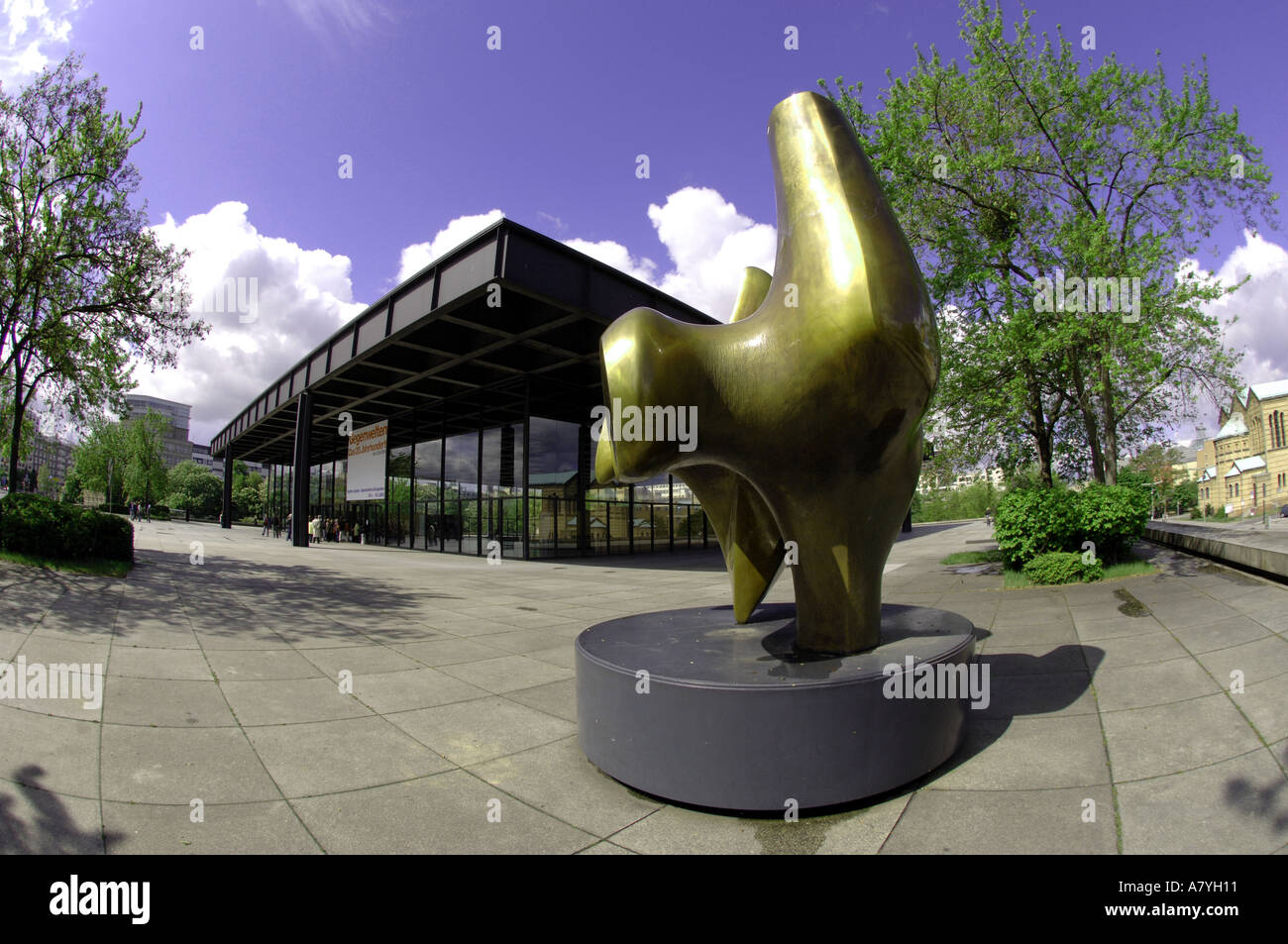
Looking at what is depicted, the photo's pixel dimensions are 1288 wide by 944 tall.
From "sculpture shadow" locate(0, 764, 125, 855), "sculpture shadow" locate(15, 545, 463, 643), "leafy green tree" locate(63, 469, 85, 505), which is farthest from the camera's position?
"leafy green tree" locate(63, 469, 85, 505)

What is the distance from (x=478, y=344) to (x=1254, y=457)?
10579 centimetres

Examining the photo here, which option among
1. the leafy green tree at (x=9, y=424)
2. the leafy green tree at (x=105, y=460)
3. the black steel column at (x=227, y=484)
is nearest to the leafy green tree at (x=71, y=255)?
the leafy green tree at (x=9, y=424)

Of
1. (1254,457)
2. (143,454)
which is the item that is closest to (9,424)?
(143,454)

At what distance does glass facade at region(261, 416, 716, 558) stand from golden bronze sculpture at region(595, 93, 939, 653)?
52.8 feet

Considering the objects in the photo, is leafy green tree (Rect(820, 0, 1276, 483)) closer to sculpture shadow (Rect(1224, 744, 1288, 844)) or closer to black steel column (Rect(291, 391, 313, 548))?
sculpture shadow (Rect(1224, 744, 1288, 844))

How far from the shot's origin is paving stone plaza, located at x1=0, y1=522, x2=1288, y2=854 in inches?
124

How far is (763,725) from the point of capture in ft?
11.2

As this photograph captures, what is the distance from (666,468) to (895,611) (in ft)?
10.2

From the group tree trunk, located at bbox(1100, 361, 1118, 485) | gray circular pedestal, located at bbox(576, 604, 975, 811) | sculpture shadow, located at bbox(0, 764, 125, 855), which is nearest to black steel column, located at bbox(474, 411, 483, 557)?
tree trunk, located at bbox(1100, 361, 1118, 485)

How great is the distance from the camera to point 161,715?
468 cm

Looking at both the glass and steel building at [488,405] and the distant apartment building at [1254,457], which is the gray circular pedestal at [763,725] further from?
the distant apartment building at [1254,457]

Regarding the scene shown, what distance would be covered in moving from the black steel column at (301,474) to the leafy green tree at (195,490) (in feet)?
196
